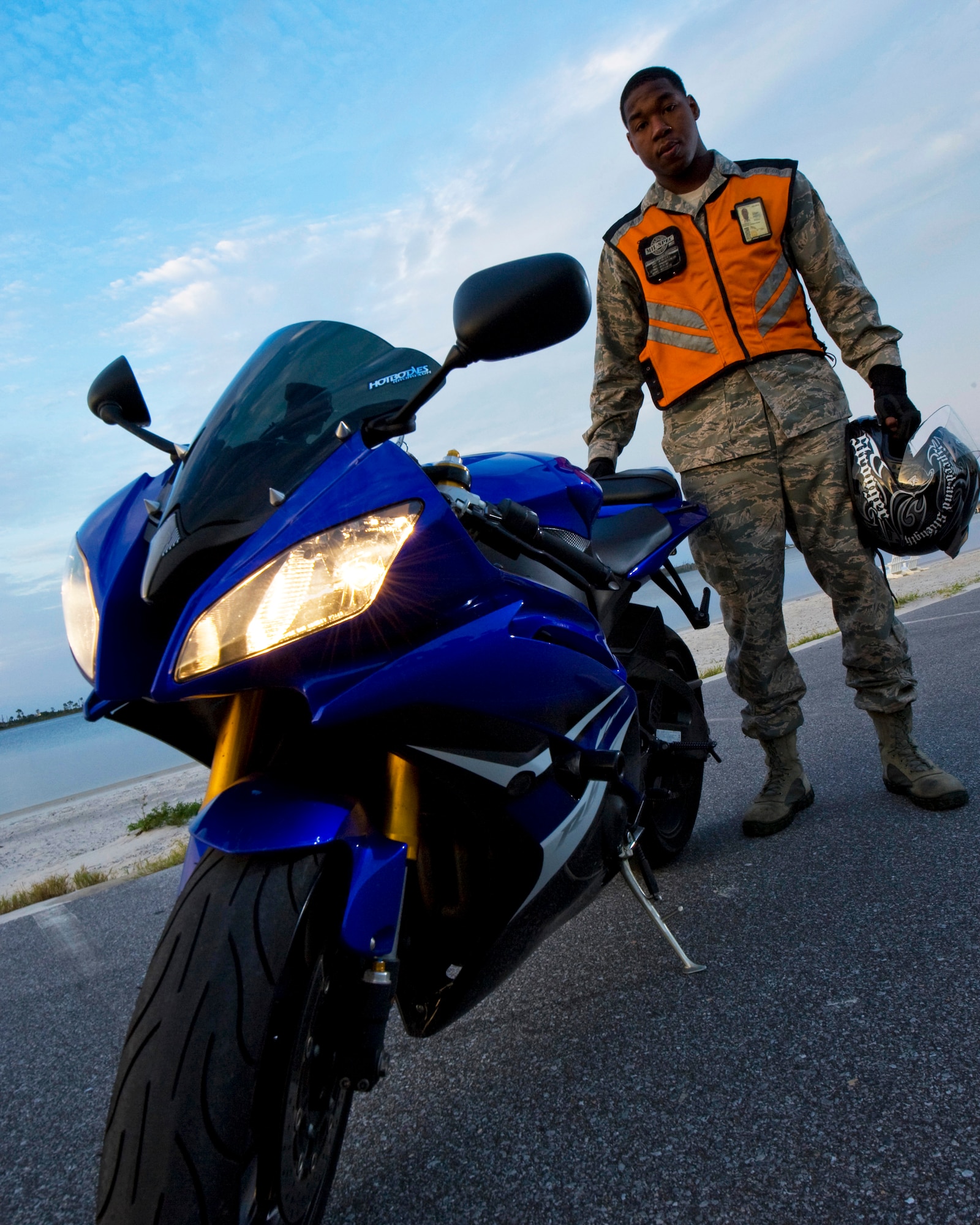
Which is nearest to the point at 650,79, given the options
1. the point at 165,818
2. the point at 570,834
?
the point at 570,834

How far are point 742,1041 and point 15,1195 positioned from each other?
1.27m

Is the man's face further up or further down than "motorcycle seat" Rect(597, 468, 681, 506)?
further up

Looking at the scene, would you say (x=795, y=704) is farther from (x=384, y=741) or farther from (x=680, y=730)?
(x=384, y=741)

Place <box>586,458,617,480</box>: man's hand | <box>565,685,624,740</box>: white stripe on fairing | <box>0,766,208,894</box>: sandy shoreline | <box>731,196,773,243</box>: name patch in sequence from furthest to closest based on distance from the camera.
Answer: <box>0,766,208,894</box>: sandy shoreline
<box>586,458,617,480</box>: man's hand
<box>731,196,773,243</box>: name patch
<box>565,685,624,740</box>: white stripe on fairing

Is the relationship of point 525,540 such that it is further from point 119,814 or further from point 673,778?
point 119,814

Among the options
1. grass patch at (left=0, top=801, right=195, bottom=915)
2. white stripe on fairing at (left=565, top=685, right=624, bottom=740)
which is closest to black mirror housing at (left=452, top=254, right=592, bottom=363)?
white stripe on fairing at (left=565, top=685, right=624, bottom=740)

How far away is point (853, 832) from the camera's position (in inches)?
99.6

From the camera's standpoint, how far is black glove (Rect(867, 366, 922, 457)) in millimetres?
2570

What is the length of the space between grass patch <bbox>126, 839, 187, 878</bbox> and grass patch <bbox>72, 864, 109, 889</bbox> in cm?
10

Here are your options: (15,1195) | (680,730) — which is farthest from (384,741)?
(680,730)

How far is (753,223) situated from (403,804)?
2.23m

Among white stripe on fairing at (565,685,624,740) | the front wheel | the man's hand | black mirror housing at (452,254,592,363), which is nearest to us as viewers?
the front wheel

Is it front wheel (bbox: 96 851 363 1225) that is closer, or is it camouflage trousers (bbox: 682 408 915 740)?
front wheel (bbox: 96 851 363 1225)

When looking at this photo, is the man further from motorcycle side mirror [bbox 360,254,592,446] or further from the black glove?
motorcycle side mirror [bbox 360,254,592,446]
